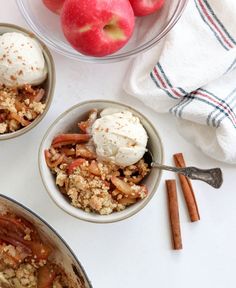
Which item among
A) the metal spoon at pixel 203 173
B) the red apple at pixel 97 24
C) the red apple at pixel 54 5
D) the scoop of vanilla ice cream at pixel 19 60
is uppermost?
the red apple at pixel 97 24

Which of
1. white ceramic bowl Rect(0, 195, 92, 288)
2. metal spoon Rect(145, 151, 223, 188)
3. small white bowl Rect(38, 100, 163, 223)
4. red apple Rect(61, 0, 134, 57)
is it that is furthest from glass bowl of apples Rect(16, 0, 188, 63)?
white ceramic bowl Rect(0, 195, 92, 288)

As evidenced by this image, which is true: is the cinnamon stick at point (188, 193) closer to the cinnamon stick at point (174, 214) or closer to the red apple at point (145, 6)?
the cinnamon stick at point (174, 214)

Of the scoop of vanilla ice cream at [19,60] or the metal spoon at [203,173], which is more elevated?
the scoop of vanilla ice cream at [19,60]

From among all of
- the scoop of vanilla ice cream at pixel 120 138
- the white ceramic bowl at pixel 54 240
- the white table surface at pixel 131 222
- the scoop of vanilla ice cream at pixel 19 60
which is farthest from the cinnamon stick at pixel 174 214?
the scoop of vanilla ice cream at pixel 19 60

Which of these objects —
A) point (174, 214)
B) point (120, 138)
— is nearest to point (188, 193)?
point (174, 214)

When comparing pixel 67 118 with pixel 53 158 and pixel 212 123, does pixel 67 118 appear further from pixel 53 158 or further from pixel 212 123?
pixel 212 123

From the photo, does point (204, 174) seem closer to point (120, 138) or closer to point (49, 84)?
point (120, 138)
